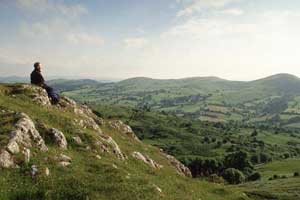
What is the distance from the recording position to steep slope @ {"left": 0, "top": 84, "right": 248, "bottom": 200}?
28016mm

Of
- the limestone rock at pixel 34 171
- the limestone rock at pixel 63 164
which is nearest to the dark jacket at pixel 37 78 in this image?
the limestone rock at pixel 63 164

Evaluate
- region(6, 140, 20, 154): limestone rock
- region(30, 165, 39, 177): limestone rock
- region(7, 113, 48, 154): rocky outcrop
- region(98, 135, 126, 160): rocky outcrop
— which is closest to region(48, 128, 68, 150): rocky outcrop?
region(7, 113, 48, 154): rocky outcrop

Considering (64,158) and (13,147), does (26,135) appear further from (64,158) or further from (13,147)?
(64,158)

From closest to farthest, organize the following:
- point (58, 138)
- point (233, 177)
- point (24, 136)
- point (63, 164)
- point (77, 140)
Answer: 1. point (63, 164)
2. point (24, 136)
3. point (58, 138)
4. point (77, 140)
5. point (233, 177)

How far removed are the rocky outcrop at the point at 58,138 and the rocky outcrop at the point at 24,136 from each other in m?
1.54

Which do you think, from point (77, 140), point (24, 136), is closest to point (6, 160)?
point (24, 136)

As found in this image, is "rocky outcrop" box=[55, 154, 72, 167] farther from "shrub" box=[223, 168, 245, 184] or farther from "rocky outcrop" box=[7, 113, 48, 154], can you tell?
"shrub" box=[223, 168, 245, 184]

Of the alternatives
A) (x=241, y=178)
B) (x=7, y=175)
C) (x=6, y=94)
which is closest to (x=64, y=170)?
(x=7, y=175)

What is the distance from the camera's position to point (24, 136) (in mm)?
32875

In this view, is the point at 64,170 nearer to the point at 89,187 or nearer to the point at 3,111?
the point at 89,187

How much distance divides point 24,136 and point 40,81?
19.7m

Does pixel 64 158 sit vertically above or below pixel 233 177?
above

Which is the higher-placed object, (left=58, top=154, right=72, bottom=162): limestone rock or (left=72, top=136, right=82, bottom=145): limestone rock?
(left=72, top=136, right=82, bottom=145): limestone rock

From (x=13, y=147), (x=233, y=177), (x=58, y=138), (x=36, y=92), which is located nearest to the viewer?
(x=13, y=147)
